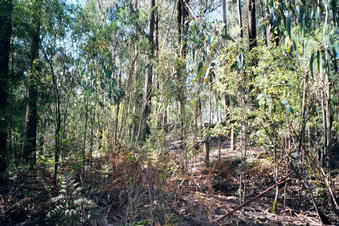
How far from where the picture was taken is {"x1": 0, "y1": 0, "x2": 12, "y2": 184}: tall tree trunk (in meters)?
5.12

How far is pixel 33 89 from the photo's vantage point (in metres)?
6.23

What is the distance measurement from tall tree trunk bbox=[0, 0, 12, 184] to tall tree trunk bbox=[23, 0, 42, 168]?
433mm

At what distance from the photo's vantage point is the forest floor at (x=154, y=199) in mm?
4125

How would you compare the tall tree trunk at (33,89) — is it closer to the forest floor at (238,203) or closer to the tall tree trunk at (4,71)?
the tall tree trunk at (4,71)

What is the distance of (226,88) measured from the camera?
164 inches

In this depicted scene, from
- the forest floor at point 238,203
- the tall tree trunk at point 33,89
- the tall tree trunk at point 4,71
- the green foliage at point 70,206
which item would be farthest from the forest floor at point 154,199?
the tall tree trunk at point 33,89

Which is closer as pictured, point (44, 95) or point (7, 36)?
point (7, 36)

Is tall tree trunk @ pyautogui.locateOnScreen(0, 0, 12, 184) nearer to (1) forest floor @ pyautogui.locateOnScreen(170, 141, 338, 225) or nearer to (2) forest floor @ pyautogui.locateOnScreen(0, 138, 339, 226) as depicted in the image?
(2) forest floor @ pyautogui.locateOnScreen(0, 138, 339, 226)

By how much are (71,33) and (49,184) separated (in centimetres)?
319

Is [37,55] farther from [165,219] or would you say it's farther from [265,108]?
[265,108]

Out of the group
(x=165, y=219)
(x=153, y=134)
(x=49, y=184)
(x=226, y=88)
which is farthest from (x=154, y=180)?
(x=49, y=184)

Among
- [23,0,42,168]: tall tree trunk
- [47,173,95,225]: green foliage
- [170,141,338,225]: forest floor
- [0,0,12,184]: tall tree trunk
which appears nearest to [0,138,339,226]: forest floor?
[170,141,338,225]: forest floor

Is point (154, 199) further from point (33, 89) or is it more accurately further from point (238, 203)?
point (33, 89)

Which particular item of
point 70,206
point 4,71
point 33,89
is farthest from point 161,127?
point 4,71
